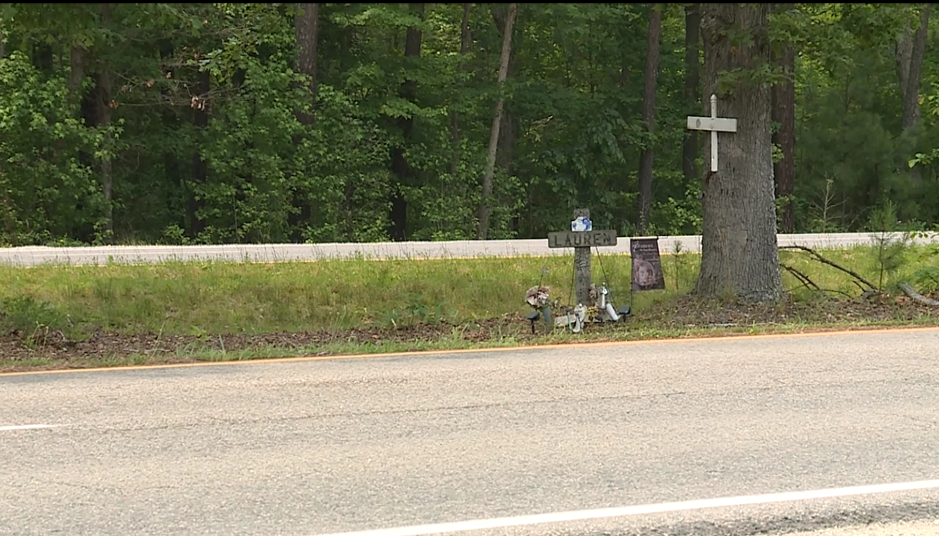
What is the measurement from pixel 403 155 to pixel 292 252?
457 inches

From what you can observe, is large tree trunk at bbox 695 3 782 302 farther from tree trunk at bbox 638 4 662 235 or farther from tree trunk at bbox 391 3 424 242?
tree trunk at bbox 638 4 662 235

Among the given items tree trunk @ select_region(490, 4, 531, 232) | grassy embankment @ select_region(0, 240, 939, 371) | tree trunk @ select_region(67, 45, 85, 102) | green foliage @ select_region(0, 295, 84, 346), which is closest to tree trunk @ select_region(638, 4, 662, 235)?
tree trunk @ select_region(490, 4, 531, 232)

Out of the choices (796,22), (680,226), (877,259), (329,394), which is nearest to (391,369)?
(329,394)

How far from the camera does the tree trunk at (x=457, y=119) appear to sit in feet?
96.5

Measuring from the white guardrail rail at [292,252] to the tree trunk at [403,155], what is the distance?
8849 mm

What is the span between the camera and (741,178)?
12023 mm

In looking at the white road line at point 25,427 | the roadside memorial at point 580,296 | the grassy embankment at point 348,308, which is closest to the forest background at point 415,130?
the grassy embankment at point 348,308

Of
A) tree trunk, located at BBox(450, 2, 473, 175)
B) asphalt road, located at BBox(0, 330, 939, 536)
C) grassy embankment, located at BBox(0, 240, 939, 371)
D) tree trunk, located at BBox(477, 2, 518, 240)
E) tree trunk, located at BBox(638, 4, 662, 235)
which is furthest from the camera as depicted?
tree trunk, located at BBox(638, 4, 662, 235)

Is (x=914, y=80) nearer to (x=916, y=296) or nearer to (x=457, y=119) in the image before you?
(x=457, y=119)

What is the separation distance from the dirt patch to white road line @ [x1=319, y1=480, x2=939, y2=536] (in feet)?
17.9

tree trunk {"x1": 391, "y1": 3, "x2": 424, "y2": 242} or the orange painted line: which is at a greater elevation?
tree trunk {"x1": 391, "y1": 3, "x2": 424, "y2": 242}

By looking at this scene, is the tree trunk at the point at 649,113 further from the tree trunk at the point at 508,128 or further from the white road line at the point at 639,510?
the white road line at the point at 639,510

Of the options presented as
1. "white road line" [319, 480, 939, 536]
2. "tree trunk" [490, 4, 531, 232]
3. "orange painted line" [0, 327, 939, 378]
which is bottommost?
"white road line" [319, 480, 939, 536]

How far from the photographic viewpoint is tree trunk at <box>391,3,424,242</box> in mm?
29453
